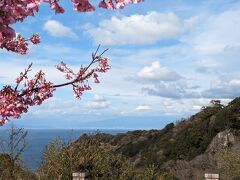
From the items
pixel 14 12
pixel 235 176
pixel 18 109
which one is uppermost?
pixel 14 12

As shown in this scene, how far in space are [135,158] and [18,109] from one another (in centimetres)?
4118

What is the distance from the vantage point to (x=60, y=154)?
17.1 m

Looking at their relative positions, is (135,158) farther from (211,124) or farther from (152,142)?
(211,124)

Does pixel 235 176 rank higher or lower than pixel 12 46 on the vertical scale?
lower

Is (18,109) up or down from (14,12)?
down

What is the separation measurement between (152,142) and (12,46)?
44.1 metres

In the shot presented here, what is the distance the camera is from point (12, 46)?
17.7 feet

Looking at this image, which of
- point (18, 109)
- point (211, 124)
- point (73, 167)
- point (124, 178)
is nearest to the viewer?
point (18, 109)

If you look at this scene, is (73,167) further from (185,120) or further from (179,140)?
(185,120)

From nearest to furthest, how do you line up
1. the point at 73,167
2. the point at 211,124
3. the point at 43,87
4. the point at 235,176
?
the point at 43,87, the point at 73,167, the point at 235,176, the point at 211,124

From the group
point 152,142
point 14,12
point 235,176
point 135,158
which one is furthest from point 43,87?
point 152,142

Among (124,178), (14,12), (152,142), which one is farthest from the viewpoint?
(152,142)

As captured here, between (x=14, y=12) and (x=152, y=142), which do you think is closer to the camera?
(x=14, y=12)

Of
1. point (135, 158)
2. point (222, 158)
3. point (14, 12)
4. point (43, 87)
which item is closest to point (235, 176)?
point (222, 158)
